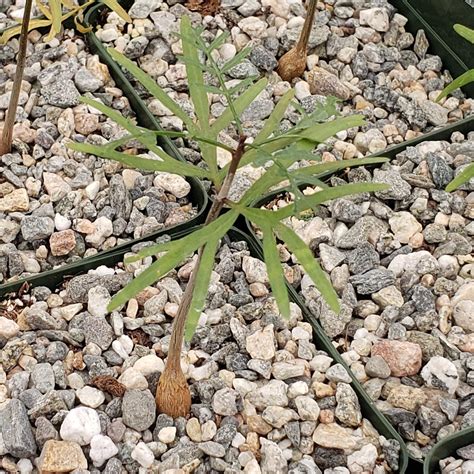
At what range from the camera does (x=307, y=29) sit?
82.0 inches

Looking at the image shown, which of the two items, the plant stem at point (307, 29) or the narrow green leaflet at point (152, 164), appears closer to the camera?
the narrow green leaflet at point (152, 164)

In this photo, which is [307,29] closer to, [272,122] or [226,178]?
[272,122]

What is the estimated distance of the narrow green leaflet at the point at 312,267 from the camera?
1155 millimetres

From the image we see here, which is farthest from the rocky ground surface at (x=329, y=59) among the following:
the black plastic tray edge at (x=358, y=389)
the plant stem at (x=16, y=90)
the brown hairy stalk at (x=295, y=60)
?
the black plastic tray edge at (x=358, y=389)

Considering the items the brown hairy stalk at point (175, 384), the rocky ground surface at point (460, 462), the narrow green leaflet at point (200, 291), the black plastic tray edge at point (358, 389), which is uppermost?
the narrow green leaflet at point (200, 291)

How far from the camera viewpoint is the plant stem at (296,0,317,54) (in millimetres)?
2021

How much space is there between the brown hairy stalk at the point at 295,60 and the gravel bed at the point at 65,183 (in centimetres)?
38

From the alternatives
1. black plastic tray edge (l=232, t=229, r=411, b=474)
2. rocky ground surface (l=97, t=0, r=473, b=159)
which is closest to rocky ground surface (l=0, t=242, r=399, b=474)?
black plastic tray edge (l=232, t=229, r=411, b=474)

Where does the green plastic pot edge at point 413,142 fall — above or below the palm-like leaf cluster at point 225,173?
below

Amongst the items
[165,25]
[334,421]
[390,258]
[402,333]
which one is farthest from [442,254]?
[165,25]

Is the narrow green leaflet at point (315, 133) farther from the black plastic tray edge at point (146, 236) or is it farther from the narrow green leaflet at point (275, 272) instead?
the black plastic tray edge at point (146, 236)

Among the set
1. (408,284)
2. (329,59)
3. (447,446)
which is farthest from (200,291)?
(329,59)

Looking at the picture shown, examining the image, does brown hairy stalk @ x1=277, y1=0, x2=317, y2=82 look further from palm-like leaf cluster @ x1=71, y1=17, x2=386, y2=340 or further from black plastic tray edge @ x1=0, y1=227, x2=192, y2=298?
palm-like leaf cluster @ x1=71, y1=17, x2=386, y2=340

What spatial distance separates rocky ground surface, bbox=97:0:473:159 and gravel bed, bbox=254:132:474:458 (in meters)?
0.13
